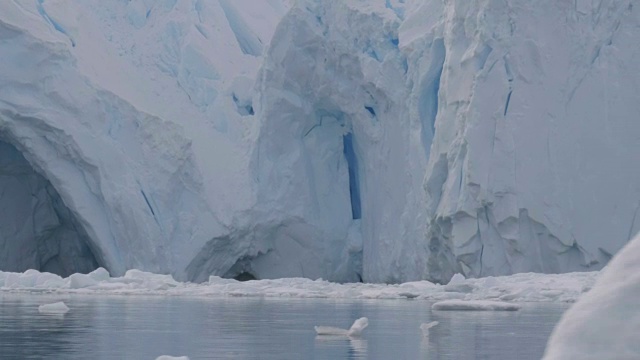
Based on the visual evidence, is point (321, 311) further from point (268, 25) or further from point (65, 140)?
point (268, 25)

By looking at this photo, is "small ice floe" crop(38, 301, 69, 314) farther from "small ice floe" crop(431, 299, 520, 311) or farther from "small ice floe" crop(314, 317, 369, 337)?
"small ice floe" crop(431, 299, 520, 311)

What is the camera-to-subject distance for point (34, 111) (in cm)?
2120

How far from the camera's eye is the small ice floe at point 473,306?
531 inches

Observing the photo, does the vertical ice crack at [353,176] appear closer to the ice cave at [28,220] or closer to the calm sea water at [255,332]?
the ice cave at [28,220]

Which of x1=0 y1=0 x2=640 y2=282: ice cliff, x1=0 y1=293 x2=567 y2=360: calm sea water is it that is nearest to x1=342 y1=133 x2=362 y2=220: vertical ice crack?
x1=0 y1=0 x2=640 y2=282: ice cliff

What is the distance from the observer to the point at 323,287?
61.5 ft

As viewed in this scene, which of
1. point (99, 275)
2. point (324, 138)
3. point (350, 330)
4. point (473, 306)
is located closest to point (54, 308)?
point (350, 330)

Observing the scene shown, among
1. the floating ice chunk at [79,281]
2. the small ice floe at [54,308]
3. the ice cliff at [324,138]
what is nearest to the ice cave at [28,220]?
the ice cliff at [324,138]

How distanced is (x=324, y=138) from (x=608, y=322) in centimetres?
2151

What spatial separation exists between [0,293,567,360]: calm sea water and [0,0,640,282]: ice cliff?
479 cm

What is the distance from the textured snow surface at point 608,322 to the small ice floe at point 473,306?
11172mm

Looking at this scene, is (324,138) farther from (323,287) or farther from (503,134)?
(503,134)

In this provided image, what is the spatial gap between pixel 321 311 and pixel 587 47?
8340 mm

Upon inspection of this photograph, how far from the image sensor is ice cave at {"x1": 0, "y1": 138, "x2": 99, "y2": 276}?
2434 centimetres
